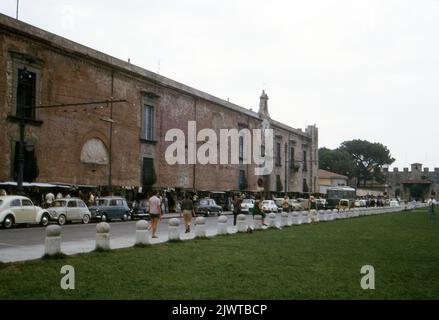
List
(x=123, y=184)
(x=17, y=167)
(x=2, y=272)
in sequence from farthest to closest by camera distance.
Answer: (x=123, y=184), (x=17, y=167), (x=2, y=272)

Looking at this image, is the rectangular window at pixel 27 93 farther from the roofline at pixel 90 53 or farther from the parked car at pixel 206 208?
the parked car at pixel 206 208

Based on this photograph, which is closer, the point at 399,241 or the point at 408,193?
the point at 399,241

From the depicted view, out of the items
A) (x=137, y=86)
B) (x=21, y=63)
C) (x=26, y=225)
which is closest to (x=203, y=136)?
(x=137, y=86)

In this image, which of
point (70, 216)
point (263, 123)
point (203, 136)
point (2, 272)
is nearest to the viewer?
point (2, 272)

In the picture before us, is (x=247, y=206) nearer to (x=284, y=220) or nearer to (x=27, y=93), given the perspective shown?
(x=284, y=220)

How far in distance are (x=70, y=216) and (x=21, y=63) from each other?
8369 mm

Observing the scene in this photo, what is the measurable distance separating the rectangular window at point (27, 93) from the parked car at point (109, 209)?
570 cm

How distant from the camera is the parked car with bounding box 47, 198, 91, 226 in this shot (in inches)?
890

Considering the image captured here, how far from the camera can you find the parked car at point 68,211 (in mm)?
22606

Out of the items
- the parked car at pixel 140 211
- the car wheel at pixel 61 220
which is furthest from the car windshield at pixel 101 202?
the car wheel at pixel 61 220

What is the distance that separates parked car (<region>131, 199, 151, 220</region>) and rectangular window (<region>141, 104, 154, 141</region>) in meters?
6.66

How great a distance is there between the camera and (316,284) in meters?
8.12

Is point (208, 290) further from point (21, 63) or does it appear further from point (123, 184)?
point (123, 184)

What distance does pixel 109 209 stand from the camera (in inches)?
1017
